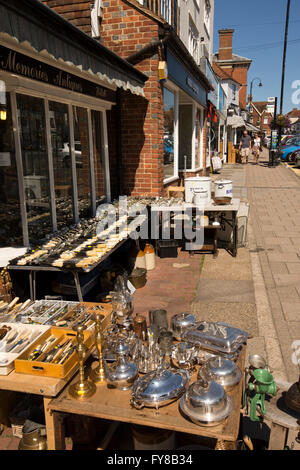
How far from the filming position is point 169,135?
365 inches

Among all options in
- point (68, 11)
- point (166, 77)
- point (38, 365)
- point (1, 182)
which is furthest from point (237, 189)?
point (38, 365)

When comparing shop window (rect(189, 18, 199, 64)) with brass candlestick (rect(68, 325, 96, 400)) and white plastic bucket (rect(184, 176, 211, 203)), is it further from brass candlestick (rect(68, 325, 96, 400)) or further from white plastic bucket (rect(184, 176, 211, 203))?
brass candlestick (rect(68, 325, 96, 400))

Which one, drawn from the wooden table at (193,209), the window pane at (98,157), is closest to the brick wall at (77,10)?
the window pane at (98,157)

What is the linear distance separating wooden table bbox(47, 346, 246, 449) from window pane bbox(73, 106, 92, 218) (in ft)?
12.6

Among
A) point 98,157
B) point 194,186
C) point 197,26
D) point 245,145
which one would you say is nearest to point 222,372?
point 98,157

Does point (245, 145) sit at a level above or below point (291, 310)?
above

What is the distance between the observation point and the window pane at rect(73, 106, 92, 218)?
18.2ft

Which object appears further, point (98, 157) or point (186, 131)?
point (186, 131)

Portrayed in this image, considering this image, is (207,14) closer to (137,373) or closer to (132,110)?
(132,110)

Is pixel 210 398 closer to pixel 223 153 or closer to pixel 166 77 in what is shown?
pixel 166 77

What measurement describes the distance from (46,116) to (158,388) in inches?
148

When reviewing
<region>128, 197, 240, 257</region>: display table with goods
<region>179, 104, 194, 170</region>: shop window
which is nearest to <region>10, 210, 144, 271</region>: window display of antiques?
<region>128, 197, 240, 257</region>: display table with goods

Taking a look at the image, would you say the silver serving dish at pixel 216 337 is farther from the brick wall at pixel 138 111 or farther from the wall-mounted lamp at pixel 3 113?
the brick wall at pixel 138 111
